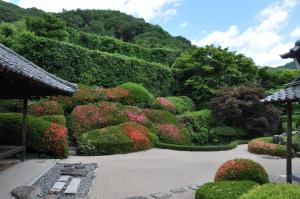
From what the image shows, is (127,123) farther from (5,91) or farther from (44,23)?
(44,23)

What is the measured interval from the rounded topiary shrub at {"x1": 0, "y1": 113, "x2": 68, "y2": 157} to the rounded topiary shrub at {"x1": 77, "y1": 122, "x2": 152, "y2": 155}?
2.04 meters

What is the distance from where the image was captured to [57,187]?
8.73m

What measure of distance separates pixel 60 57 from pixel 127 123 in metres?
6.77

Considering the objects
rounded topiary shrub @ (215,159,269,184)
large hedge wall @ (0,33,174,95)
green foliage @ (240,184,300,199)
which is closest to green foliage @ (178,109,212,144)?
large hedge wall @ (0,33,174,95)

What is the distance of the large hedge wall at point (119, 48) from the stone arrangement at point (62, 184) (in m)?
18.8

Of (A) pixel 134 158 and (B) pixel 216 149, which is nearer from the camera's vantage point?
(A) pixel 134 158

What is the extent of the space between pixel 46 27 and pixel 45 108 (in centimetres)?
1059

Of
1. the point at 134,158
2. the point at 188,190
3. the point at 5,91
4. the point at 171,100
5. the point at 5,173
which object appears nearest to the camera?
the point at 188,190

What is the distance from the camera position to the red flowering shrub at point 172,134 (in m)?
19.8

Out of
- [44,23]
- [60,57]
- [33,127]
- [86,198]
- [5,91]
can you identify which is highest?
[44,23]

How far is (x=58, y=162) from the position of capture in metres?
12.7

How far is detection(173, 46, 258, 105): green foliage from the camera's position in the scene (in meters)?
28.7

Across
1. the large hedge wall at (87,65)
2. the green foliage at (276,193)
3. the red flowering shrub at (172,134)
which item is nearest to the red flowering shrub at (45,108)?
the large hedge wall at (87,65)

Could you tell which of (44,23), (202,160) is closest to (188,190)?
(202,160)
